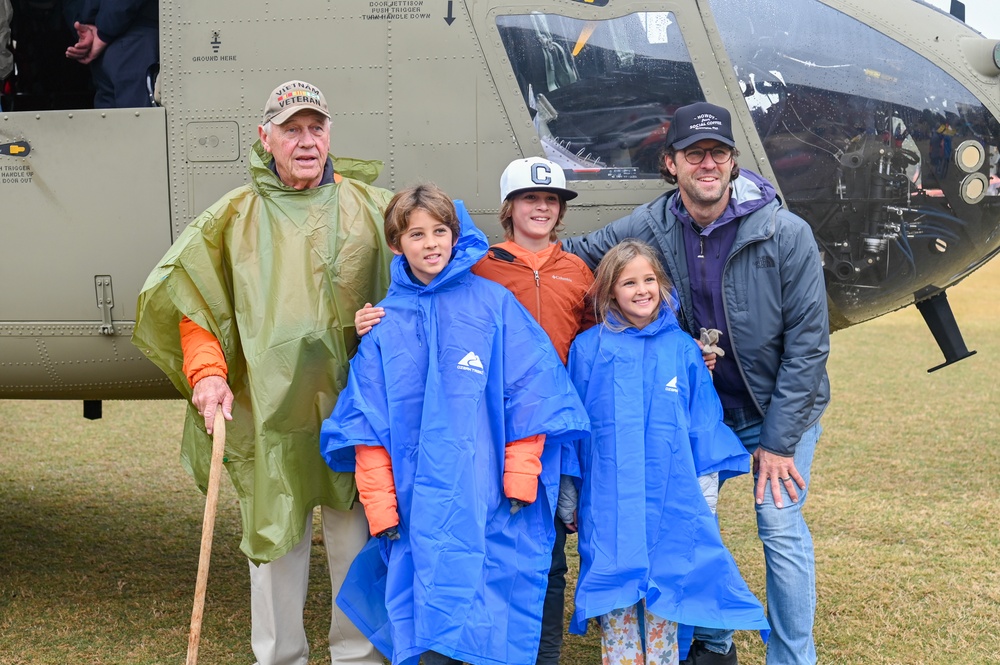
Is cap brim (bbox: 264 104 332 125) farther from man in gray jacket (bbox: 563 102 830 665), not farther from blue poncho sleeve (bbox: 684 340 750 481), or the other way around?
blue poncho sleeve (bbox: 684 340 750 481)

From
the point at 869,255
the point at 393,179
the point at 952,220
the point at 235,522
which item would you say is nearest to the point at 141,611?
the point at 235,522

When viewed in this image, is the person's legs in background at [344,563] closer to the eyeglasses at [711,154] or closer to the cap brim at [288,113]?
the cap brim at [288,113]

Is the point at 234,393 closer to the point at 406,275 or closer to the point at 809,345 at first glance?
the point at 406,275

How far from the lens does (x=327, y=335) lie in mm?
3449

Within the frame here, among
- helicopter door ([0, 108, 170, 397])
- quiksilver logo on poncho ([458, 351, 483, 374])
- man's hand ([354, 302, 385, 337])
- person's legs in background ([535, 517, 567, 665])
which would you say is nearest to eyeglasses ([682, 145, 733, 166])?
quiksilver logo on poncho ([458, 351, 483, 374])

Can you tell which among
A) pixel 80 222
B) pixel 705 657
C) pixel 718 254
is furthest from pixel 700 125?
pixel 80 222

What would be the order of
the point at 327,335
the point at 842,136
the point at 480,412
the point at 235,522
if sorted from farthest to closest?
the point at 235,522 → the point at 842,136 → the point at 327,335 → the point at 480,412

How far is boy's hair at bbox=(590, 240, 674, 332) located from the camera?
3.33 m

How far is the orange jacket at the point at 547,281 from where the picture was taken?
346 cm

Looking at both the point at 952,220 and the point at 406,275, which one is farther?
the point at 952,220

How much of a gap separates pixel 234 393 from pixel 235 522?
9.47 ft

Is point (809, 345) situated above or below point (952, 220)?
below

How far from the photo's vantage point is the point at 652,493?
3.30 m

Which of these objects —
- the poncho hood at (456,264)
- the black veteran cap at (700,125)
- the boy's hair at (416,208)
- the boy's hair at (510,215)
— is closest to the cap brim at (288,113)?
the boy's hair at (416,208)
